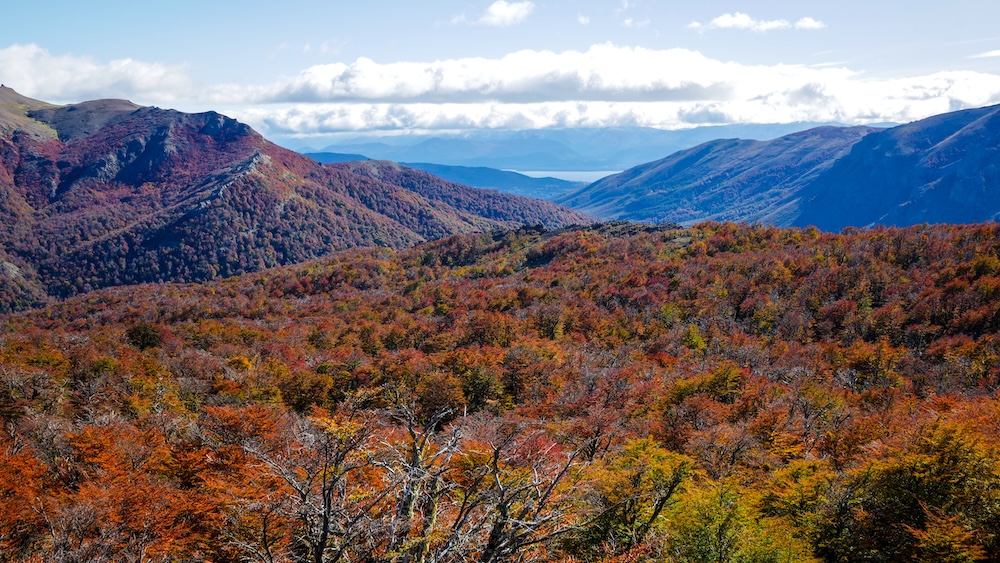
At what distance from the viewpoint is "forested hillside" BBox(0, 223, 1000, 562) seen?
1362cm

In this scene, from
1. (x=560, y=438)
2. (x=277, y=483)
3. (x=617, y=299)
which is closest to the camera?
(x=277, y=483)

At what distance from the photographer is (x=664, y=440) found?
3794 centimetres

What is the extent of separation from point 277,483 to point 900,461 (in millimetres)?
26252

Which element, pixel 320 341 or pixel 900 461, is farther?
pixel 320 341

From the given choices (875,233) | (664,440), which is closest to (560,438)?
(664,440)

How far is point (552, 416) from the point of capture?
4722 cm

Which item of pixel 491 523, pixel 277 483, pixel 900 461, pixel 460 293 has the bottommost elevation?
pixel 460 293

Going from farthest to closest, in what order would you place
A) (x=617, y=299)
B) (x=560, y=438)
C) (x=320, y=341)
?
(x=617, y=299) < (x=320, y=341) < (x=560, y=438)

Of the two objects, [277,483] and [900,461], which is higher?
[900,461]

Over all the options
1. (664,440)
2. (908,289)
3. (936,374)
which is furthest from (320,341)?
(908,289)

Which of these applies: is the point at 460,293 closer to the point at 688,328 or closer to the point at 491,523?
the point at 688,328

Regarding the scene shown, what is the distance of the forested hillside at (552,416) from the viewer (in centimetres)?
1362

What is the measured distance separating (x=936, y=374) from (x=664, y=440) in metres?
45.1

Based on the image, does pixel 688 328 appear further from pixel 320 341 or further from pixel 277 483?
pixel 277 483
